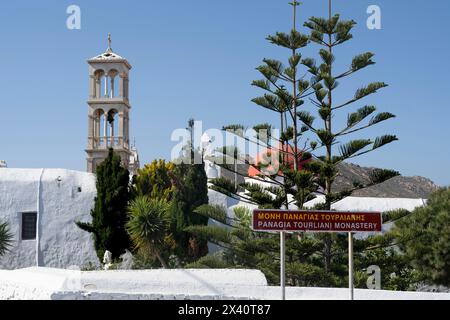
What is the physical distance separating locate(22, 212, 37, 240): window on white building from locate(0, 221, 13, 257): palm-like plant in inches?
18.7

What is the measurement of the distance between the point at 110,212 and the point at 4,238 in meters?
3.33

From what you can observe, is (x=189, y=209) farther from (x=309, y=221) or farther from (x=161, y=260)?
(x=309, y=221)

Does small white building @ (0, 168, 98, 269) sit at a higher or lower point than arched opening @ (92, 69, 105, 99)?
lower

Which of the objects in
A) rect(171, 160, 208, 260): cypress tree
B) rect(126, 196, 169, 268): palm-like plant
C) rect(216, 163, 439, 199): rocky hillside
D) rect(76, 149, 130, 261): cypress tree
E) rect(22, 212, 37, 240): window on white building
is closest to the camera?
rect(126, 196, 169, 268): palm-like plant

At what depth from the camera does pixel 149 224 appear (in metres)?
20.4

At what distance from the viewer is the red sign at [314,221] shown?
1192 centimetres

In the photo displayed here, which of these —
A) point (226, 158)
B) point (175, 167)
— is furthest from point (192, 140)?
point (226, 158)

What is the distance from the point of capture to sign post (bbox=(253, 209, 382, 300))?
468 inches

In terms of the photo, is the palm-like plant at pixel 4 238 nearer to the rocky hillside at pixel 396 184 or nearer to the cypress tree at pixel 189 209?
the cypress tree at pixel 189 209

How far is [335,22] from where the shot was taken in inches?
787

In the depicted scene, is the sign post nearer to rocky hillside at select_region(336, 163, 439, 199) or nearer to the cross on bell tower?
the cross on bell tower

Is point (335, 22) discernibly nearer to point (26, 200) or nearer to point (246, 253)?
point (246, 253)

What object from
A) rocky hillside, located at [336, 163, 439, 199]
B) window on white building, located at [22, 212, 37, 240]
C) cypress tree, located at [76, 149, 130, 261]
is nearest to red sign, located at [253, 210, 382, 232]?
cypress tree, located at [76, 149, 130, 261]

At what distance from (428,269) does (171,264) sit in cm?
703
